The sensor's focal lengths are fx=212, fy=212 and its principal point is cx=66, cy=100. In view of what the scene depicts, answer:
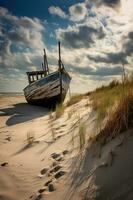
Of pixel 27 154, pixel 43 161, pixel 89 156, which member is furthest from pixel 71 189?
pixel 27 154

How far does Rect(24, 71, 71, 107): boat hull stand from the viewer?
45.2ft

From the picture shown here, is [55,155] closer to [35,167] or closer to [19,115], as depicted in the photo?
[35,167]

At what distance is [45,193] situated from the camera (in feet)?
7.89

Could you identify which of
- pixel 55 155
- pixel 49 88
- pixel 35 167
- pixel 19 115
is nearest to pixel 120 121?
pixel 55 155

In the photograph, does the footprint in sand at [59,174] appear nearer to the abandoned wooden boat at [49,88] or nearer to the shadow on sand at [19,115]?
the shadow on sand at [19,115]

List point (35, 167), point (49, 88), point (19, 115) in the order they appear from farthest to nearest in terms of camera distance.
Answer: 1. point (49, 88)
2. point (19, 115)
3. point (35, 167)

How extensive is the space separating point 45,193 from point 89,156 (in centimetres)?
76

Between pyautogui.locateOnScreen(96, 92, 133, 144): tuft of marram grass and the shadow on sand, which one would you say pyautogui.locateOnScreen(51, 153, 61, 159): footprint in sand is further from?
the shadow on sand

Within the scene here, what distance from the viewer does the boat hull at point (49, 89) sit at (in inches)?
542

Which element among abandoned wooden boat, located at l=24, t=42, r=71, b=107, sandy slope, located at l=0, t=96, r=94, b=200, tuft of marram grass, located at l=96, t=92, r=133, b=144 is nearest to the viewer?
sandy slope, located at l=0, t=96, r=94, b=200

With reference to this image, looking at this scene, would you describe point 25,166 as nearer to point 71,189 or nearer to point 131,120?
point 71,189

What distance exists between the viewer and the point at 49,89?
13891 mm

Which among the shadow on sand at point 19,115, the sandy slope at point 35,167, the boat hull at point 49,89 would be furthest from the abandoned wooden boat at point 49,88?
the sandy slope at point 35,167

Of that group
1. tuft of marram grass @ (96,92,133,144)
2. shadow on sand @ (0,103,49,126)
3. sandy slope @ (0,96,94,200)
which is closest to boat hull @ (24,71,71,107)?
shadow on sand @ (0,103,49,126)
